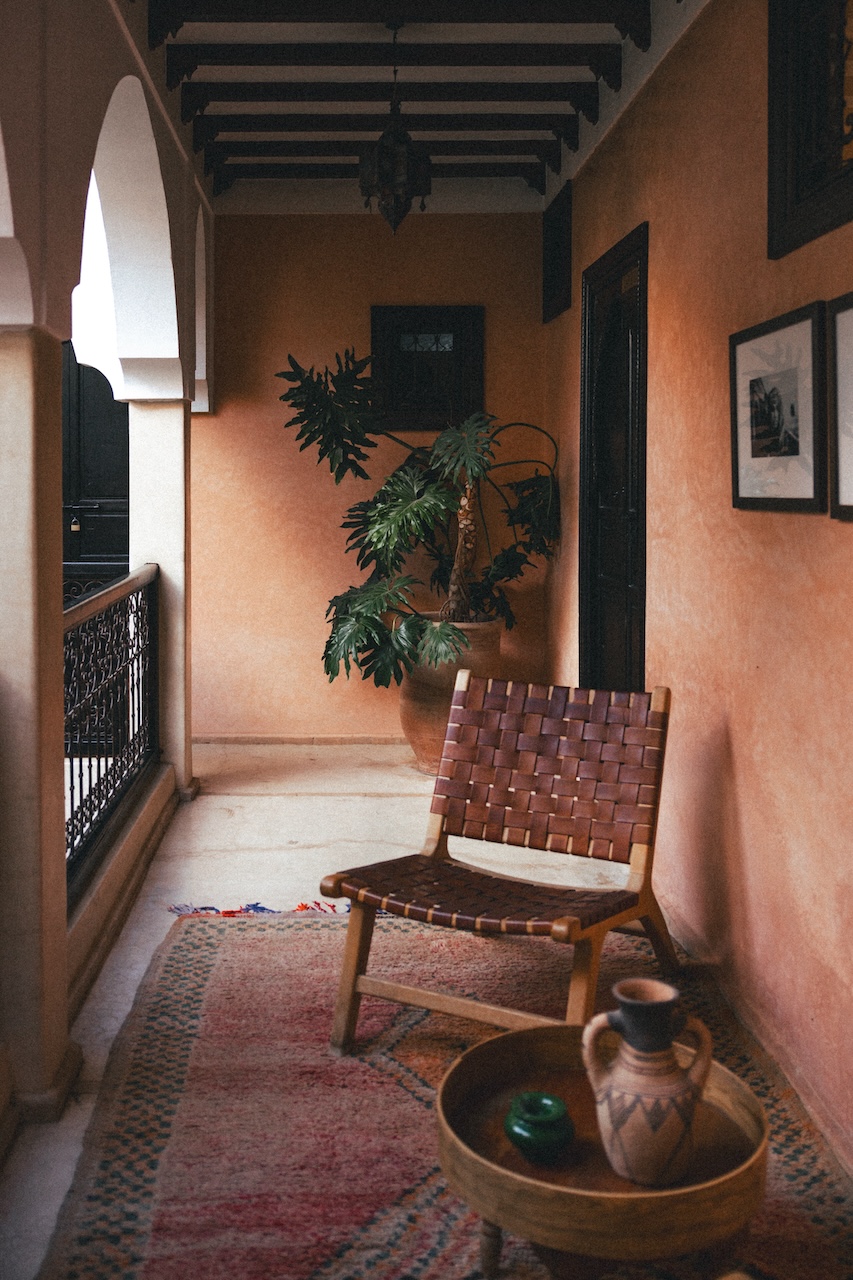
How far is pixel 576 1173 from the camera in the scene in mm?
1771

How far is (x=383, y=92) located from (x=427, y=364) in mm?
1796

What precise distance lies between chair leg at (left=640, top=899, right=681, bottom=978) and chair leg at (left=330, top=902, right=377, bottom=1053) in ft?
2.54

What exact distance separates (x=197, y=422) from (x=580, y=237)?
2372mm

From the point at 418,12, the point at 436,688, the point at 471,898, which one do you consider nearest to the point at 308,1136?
the point at 471,898

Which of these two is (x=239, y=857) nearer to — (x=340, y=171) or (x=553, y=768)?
(x=553, y=768)

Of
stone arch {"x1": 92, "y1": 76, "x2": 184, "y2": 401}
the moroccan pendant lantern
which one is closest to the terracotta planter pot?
stone arch {"x1": 92, "y1": 76, "x2": 184, "y2": 401}

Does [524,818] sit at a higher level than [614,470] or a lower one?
lower

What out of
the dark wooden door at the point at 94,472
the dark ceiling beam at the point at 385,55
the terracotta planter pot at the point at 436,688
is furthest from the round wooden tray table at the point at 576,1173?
the dark wooden door at the point at 94,472

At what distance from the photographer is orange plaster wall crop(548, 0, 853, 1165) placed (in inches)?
105

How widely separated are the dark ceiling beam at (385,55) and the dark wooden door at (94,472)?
2492 millimetres

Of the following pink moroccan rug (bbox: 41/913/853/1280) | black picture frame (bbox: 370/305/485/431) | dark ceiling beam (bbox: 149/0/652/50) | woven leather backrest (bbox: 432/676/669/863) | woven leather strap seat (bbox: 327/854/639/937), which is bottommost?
pink moroccan rug (bbox: 41/913/853/1280)

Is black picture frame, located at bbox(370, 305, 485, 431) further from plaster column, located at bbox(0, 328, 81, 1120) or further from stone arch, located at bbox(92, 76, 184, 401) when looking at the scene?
plaster column, located at bbox(0, 328, 81, 1120)

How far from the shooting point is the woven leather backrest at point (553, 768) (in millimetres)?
3287

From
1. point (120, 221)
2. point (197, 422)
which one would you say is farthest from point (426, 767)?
point (120, 221)
